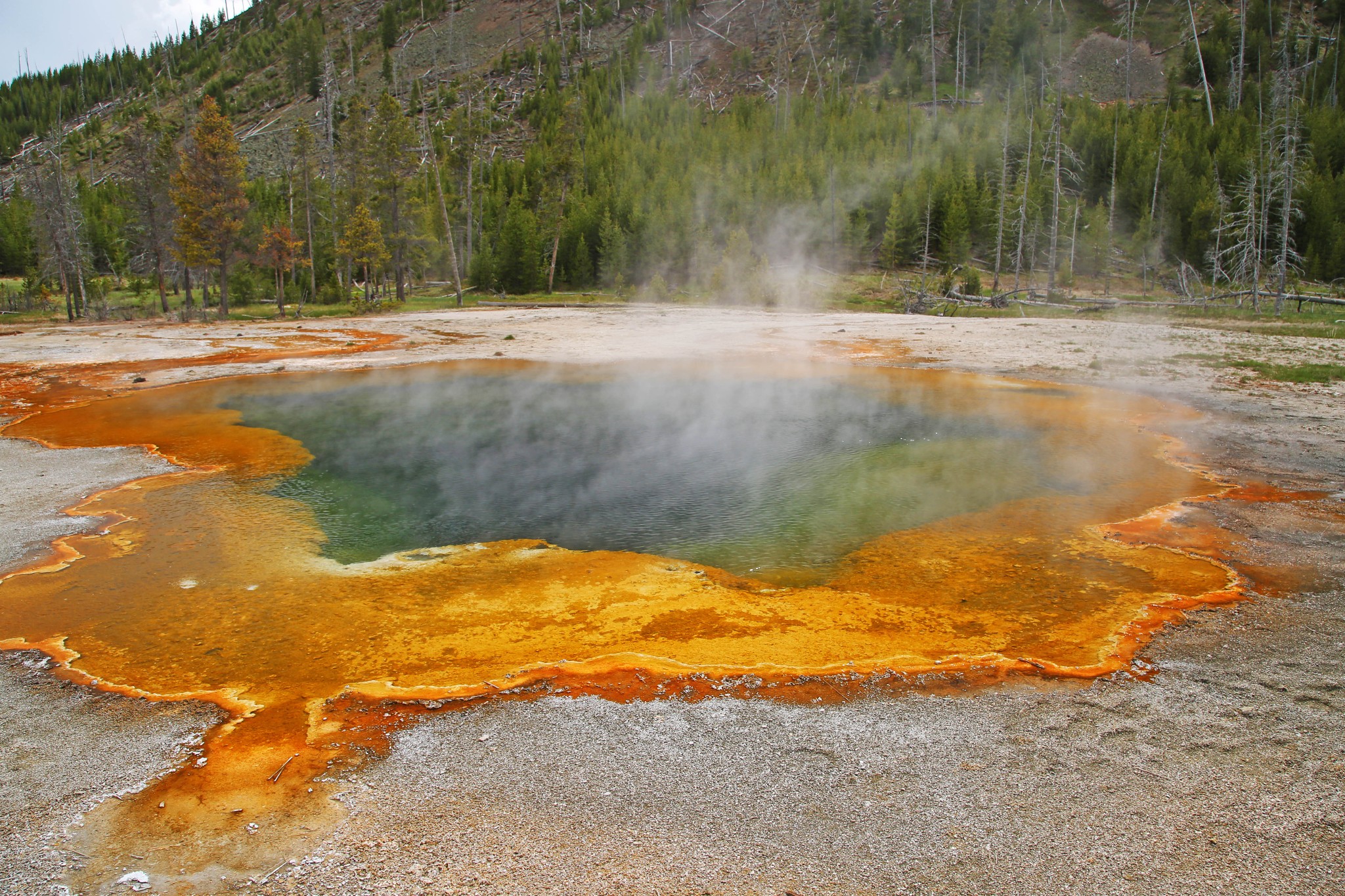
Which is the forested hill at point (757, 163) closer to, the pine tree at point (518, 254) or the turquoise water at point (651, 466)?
the pine tree at point (518, 254)

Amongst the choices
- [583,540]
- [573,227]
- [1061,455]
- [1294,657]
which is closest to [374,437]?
[583,540]

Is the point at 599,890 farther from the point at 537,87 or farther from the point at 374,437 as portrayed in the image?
the point at 537,87

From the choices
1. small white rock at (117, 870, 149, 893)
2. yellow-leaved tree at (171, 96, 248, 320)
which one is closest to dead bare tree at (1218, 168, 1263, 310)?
small white rock at (117, 870, 149, 893)

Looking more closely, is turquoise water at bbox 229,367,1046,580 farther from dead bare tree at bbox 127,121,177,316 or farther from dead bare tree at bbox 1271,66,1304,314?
dead bare tree at bbox 127,121,177,316

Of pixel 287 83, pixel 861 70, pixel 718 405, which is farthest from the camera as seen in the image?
pixel 287 83

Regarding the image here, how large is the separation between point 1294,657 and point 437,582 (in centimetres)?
618

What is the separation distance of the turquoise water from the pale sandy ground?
8.92ft

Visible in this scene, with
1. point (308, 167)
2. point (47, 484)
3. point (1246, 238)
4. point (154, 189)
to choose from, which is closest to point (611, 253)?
point (308, 167)

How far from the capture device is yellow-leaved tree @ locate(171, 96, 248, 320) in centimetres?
3206

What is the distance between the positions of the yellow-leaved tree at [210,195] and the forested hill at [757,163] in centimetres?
18

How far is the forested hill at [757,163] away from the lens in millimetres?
38000

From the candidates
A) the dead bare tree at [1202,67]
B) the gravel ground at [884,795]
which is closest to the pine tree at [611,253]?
the dead bare tree at [1202,67]

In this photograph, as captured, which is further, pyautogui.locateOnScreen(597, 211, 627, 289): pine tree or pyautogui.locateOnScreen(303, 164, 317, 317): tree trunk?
pyautogui.locateOnScreen(597, 211, 627, 289): pine tree

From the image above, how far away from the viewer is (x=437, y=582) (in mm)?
6754
